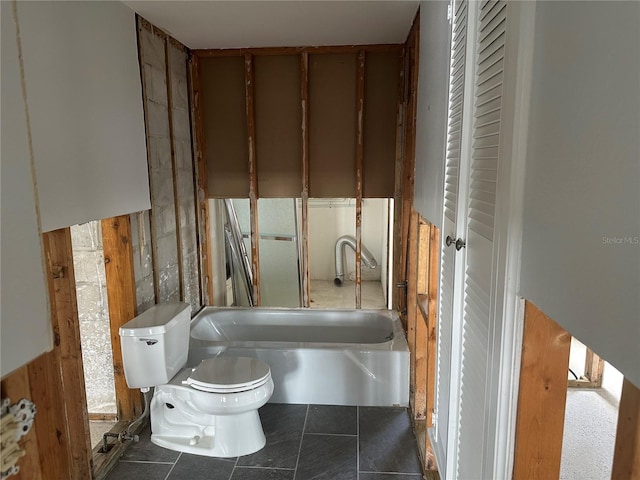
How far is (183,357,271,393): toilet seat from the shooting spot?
7.67 feet

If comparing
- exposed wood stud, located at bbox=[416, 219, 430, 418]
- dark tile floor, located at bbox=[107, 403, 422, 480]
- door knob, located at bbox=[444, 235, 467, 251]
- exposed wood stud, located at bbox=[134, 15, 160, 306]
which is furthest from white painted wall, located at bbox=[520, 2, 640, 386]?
exposed wood stud, located at bbox=[134, 15, 160, 306]

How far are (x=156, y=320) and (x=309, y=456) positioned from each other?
1116 millimetres

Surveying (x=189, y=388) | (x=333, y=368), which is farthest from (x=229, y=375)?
(x=333, y=368)

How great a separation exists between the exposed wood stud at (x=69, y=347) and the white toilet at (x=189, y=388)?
0.29 metres

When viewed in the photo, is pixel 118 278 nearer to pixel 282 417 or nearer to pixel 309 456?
pixel 282 417

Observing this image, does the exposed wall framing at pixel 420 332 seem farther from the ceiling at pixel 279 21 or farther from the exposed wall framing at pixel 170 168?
the exposed wall framing at pixel 170 168

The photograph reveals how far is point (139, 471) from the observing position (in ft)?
7.57

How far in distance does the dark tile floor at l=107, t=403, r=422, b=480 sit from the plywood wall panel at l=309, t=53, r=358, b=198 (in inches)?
66.8

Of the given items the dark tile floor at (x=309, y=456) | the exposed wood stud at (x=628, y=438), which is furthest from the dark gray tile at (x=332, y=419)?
the exposed wood stud at (x=628, y=438)

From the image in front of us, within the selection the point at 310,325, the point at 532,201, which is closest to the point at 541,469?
the point at 532,201

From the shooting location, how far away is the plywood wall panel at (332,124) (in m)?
3.38

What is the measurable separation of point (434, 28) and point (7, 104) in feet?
5.61

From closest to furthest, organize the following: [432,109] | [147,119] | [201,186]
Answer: [432,109] → [147,119] → [201,186]

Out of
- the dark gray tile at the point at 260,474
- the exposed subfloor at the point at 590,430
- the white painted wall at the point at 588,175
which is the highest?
the white painted wall at the point at 588,175
